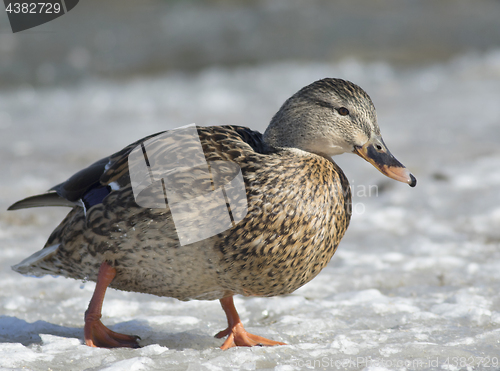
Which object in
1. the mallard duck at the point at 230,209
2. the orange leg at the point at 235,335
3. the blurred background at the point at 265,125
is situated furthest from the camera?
the blurred background at the point at 265,125

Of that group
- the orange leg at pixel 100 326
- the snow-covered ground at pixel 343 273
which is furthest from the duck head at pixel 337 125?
the orange leg at pixel 100 326

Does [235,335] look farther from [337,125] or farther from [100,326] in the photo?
[337,125]

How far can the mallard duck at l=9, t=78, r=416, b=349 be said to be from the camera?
8.95ft

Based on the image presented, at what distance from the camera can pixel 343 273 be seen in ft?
14.2

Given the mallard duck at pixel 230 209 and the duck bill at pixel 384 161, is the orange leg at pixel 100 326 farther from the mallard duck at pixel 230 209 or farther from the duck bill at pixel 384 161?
the duck bill at pixel 384 161

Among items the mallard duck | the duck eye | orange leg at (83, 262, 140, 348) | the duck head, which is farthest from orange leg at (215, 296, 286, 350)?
the duck eye

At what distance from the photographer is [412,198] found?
5.91m

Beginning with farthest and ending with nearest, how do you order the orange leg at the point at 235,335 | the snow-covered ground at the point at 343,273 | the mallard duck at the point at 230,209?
the orange leg at the point at 235,335 < the snow-covered ground at the point at 343,273 < the mallard duck at the point at 230,209

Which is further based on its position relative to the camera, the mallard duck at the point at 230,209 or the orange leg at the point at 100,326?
the orange leg at the point at 100,326

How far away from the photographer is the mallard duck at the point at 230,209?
2.73m

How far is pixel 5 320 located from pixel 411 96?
9004 millimetres

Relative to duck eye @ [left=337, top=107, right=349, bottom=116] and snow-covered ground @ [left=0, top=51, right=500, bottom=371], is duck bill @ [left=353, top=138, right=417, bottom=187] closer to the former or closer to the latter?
duck eye @ [left=337, top=107, right=349, bottom=116]

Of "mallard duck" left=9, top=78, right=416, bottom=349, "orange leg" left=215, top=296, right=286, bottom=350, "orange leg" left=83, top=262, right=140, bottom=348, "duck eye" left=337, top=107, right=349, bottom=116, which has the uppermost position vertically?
"duck eye" left=337, top=107, right=349, bottom=116

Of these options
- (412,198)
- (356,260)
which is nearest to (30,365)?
(356,260)
